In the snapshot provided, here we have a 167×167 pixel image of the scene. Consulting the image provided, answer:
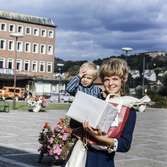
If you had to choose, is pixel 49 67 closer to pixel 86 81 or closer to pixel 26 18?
pixel 26 18

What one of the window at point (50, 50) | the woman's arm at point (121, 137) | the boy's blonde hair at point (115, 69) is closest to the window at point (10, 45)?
the window at point (50, 50)

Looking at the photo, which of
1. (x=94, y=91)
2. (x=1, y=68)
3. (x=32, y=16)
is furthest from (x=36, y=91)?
(x=94, y=91)

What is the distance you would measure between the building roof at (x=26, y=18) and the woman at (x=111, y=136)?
344ft

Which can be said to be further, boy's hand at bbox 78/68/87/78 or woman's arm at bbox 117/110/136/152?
boy's hand at bbox 78/68/87/78

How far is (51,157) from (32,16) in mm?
103595

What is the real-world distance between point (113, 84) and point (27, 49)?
108294mm

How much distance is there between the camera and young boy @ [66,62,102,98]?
512 centimetres

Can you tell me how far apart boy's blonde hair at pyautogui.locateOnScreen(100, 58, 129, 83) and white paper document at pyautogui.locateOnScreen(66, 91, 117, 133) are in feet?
0.74

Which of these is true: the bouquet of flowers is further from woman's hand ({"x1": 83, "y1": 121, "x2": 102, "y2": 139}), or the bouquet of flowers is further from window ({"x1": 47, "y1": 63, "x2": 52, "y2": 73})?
window ({"x1": 47, "y1": 63, "x2": 52, "y2": 73})

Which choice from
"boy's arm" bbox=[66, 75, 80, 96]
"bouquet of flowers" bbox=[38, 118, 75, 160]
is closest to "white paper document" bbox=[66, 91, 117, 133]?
"boy's arm" bbox=[66, 75, 80, 96]

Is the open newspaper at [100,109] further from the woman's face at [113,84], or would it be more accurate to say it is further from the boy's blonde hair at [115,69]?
the boy's blonde hair at [115,69]

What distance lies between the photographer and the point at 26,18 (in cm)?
11231

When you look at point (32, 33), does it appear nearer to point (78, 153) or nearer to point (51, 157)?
point (51, 157)

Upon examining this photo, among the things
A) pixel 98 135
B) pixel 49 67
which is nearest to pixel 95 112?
pixel 98 135
